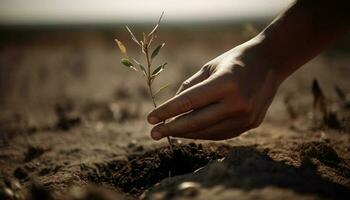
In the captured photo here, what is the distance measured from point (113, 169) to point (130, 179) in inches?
13.1

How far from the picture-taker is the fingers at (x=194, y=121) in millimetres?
2139

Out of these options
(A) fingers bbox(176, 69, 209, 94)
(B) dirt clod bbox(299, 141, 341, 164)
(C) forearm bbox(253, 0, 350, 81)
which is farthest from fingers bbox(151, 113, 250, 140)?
(B) dirt clod bbox(299, 141, 341, 164)

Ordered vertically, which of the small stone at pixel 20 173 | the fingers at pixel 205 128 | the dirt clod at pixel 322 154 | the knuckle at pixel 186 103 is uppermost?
the knuckle at pixel 186 103

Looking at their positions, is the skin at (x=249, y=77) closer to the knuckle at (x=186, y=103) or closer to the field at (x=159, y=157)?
the knuckle at (x=186, y=103)

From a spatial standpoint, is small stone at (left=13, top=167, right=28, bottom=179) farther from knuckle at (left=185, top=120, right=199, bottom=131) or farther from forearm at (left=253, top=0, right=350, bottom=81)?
forearm at (left=253, top=0, right=350, bottom=81)

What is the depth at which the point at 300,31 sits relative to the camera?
2.43 meters

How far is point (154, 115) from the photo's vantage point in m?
2.22

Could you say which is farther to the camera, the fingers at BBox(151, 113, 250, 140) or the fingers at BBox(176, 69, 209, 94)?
the fingers at BBox(176, 69, 209, 94)

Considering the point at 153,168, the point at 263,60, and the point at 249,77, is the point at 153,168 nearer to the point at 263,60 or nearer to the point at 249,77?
the point at 249,77

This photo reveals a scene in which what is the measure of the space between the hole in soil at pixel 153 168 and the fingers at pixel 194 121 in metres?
0.21

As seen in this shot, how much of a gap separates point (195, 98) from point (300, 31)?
0.84 m

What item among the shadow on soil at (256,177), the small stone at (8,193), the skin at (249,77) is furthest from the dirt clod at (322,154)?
the small stone at (8,193)

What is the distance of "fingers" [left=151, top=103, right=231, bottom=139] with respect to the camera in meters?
2.14

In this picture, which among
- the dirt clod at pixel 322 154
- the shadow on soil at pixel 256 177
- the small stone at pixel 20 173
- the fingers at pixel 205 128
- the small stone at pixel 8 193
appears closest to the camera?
the shadow on soil at pixel 256 177
